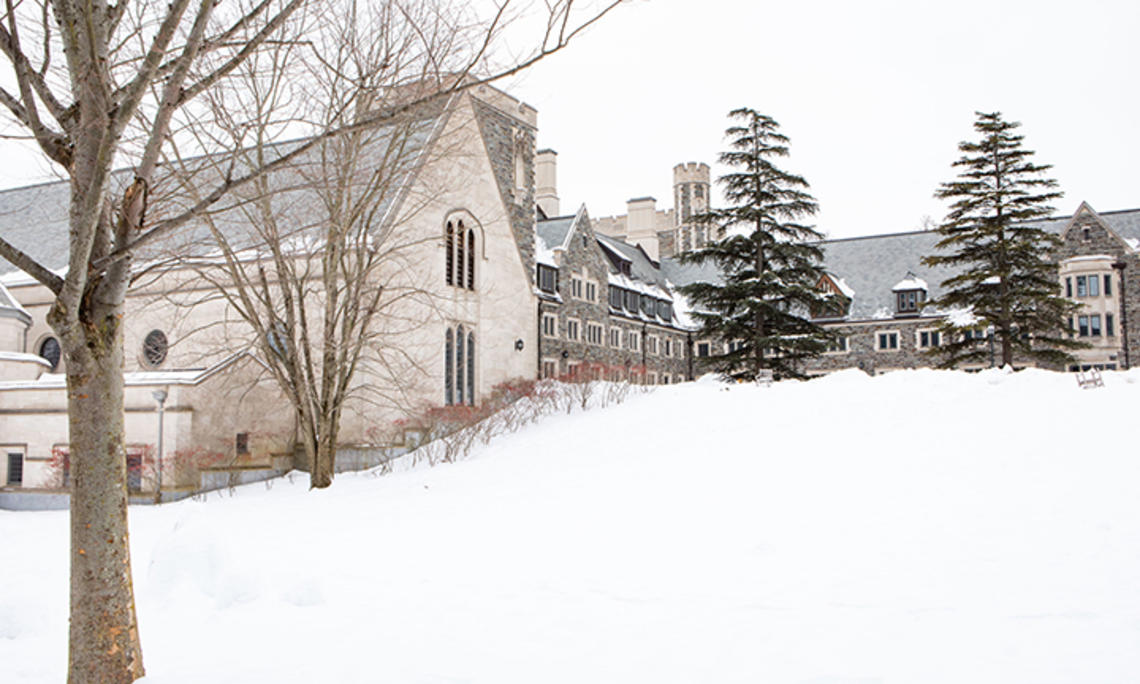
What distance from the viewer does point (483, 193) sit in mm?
26516

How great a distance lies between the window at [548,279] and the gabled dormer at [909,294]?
1992 centimetres

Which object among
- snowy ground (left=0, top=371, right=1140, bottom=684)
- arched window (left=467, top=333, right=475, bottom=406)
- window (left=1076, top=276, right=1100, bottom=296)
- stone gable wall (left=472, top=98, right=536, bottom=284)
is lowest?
snowy ground (left=0, top=371, right=1140, bottom=684)

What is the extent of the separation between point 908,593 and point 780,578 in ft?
3.90

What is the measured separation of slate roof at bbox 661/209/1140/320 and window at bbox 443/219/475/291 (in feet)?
70.9

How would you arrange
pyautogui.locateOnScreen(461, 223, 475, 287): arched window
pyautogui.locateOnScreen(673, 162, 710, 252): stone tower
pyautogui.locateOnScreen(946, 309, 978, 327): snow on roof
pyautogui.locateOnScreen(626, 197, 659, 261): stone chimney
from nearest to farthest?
1. pyautogui.locateOnScreen(461, 223, 475, 287): arched window
2. pyautogui.locateOnScreen(946, 309, 978, 327): snow on roof
3. pyautogui.locateOnScreen(626, 197, 659, 261): stone chimney
4. pyautogui.locateOnScreen(673, 162, 710, 252): stone tower

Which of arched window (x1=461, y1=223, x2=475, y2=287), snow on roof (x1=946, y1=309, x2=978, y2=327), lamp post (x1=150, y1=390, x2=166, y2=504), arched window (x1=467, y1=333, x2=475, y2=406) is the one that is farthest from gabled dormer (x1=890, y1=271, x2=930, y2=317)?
lamp post (x1=150, y1=390, x2=166, y2=504)

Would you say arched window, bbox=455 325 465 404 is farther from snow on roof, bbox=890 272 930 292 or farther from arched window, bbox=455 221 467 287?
snow on roof, bbox=890 272 930 292

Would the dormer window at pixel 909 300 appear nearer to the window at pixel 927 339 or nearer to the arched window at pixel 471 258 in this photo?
the window at pixel 927 339

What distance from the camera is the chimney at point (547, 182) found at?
2009 inches

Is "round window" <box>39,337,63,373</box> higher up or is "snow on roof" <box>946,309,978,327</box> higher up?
"snow on roof" <box>946,309,978,327</box>

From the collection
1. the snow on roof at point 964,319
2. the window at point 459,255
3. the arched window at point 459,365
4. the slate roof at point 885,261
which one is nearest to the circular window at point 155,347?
the arched window at point 459,365

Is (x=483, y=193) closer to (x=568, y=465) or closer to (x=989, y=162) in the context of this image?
(x=568, y=465)

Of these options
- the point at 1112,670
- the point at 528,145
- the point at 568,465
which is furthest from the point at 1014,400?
the point at 528,145

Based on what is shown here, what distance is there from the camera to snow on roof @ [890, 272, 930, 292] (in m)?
43.5
